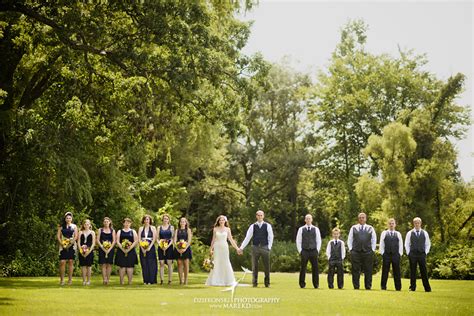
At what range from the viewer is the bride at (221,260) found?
1869cm

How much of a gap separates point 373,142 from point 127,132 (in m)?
14.0

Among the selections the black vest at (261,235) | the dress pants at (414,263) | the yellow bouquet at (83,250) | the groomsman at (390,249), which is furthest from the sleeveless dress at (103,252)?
the dress pants at (414,263)

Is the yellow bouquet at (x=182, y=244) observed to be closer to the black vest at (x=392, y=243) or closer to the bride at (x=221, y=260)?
the bride at (x=221, y=260)

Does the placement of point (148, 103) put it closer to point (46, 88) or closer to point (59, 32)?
point (59, 32)

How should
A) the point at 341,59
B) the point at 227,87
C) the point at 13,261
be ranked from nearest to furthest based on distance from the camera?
1. the point at 227,87
2. the point at 13,261
3. the point at 341,59

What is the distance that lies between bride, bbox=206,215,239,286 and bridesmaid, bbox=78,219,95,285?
3094mm

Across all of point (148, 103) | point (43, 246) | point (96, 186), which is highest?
point (148, 103)

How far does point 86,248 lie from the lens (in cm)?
1892

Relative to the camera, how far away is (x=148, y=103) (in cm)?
2347

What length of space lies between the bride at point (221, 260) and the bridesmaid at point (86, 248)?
10.2 feet

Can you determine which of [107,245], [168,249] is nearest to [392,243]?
[168,249]

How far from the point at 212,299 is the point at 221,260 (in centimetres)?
381

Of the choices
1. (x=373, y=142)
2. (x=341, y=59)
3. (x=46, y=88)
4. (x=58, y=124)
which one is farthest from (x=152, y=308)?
(x=341, y=59)

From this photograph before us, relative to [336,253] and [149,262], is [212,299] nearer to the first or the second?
[149,262]
